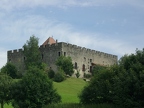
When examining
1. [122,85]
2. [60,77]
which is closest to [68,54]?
[60,77]

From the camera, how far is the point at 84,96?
3781 cm

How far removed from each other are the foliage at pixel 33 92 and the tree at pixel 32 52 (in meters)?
40.6

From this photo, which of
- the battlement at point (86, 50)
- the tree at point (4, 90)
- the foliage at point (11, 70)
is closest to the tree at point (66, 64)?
the battlement at point (86, 50)

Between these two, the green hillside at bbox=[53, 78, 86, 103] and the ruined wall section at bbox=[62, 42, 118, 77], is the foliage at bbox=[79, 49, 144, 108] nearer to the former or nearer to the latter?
the green hillside at bbox=[53, 78, 86, 103]

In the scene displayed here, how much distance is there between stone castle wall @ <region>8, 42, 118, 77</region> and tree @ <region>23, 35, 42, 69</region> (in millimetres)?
2536

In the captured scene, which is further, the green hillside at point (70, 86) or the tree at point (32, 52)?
the tree at point (32, 52)

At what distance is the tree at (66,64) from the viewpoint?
242 feet

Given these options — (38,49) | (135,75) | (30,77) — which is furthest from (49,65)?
(135,75)

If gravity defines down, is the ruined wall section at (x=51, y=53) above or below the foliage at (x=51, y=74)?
above

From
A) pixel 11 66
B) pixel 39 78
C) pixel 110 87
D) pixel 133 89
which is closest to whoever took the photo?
pixel 133 89

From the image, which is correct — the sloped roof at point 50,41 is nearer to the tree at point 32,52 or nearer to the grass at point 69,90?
the tree at point 32,52

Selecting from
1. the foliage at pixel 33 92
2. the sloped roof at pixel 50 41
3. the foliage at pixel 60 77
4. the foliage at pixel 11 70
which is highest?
the sloped roof at pixel 50 41

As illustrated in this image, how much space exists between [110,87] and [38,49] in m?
49.1

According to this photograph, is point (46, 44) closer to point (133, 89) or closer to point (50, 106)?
point (50, 106)
